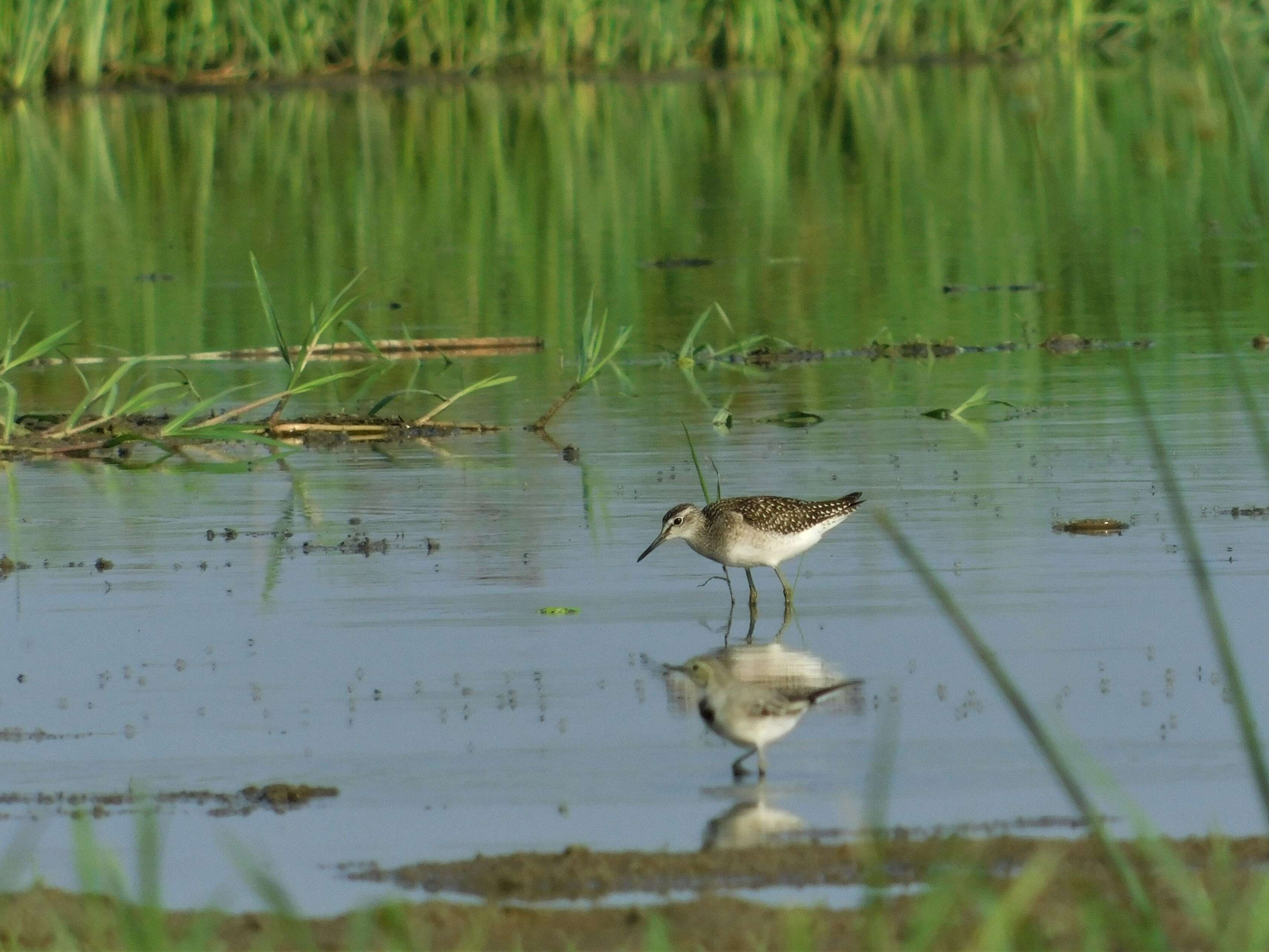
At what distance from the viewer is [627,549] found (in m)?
10.0

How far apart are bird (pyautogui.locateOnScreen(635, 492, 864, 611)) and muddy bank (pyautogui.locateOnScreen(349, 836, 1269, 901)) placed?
2.67 meters

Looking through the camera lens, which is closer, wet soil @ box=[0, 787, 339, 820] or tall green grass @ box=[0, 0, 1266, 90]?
wet soil @ box=[0, 787, 339, 820]

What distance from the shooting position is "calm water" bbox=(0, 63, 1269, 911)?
6805 millimetres

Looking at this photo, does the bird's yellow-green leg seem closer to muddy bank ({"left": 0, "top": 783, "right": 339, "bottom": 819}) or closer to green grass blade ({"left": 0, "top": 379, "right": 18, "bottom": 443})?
muddy bank ({"left": 0, "top": 783, "right": 339, "bottom": 819})

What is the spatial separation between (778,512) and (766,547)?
0.15m

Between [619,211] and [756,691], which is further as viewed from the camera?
[619,211]

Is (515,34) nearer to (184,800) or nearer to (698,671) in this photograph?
(698,671)

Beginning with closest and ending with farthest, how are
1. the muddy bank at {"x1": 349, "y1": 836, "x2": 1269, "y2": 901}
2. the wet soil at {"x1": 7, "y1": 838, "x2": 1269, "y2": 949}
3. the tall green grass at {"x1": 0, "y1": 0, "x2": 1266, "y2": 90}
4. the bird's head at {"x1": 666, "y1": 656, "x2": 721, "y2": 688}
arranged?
the wet soil at {"x1": 7, "y1": 838, "x2": 1269, "y2": 949} → the muddy bank at {"x1": 349, "y1": 836, "x2": 1269, "y2": 901} → the bird's head at {"x1": 666, "y1": 656, "x2": 721, "y2": 688} → the tall green grass at {"x1": 0, "y1": 0, "x2": 1266, "y2": 90}

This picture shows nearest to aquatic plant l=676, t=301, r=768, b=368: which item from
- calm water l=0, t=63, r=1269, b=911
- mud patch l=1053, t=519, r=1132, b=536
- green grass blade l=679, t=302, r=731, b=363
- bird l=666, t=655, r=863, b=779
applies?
green grass blade l=679, t=302, r=731, b=363

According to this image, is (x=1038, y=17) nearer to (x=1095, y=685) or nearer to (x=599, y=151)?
(x=599, y=151)

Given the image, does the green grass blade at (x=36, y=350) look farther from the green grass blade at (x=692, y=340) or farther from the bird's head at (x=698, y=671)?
the bird's head at (x=698, y=671)

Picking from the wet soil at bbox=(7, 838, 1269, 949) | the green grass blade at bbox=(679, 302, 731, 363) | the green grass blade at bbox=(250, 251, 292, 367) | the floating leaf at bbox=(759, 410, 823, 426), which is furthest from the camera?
the green grass blade at bbox=(679, 302, 731, 363)

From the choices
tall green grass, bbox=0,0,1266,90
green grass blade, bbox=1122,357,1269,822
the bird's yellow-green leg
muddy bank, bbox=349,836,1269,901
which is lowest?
the bird's yellow-green leg

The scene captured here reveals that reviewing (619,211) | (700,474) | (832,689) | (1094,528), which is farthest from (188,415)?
(619,211)
